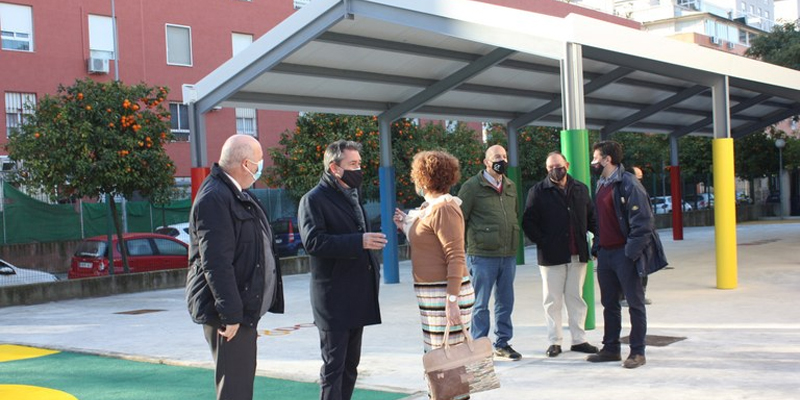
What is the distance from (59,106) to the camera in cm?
1791

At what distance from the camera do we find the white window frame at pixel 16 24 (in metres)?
29.3

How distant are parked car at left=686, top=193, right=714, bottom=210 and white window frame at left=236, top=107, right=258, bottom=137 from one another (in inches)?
736

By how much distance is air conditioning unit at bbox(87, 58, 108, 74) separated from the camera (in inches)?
1213

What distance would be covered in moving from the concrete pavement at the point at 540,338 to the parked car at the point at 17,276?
82 cm

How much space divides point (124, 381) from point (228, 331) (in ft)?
12.6

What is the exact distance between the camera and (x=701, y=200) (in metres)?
40.1

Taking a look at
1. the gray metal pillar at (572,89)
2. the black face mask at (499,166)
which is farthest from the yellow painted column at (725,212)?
the black face mask at (499,166)

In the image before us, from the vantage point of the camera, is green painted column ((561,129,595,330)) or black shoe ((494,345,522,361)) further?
green painted column ((561,129,595,330))

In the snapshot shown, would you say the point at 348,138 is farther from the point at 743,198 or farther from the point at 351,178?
the point at 743,198

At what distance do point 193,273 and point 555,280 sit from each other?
4201 millimetres

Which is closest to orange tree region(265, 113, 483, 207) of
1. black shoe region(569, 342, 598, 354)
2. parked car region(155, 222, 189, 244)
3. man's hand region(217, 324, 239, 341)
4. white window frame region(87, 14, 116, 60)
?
parked car region(155, 222, 189, 244)

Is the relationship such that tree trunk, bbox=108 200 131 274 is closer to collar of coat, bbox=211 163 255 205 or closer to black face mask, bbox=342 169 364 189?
black face mask, bbox=342 169 364 189

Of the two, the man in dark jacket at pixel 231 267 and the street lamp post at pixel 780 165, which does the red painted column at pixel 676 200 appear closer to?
the street lamp post at pixel 780 165

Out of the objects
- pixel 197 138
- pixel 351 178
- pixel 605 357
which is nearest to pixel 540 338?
pixel 605 357
